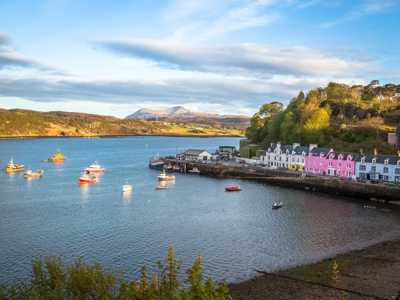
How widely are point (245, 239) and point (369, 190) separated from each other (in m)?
26.0

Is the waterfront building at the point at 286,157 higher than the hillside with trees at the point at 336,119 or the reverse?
the reverse

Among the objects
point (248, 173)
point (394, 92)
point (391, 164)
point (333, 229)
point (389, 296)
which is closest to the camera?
point (389, 296)

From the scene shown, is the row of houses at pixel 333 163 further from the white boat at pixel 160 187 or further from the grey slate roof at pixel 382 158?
the white boat at pixel 160 187

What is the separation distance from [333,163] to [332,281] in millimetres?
43574

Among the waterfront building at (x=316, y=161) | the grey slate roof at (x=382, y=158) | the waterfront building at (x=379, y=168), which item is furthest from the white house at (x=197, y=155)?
Answer: the waterfront building at (x=379, y=168)

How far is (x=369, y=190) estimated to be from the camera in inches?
2116

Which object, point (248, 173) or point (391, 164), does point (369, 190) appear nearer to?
point (391, 164)

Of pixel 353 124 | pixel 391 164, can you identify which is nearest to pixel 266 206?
pixel 391 164

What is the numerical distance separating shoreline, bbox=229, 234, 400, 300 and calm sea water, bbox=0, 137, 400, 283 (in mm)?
1778

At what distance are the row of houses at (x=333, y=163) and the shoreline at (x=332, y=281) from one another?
105 ft

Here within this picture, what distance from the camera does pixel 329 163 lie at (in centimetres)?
6606

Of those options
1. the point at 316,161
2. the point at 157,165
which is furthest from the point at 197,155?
the point at 316,161

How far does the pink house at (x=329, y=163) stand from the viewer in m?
62.8

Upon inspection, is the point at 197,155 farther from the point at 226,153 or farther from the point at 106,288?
the point at 106,288
